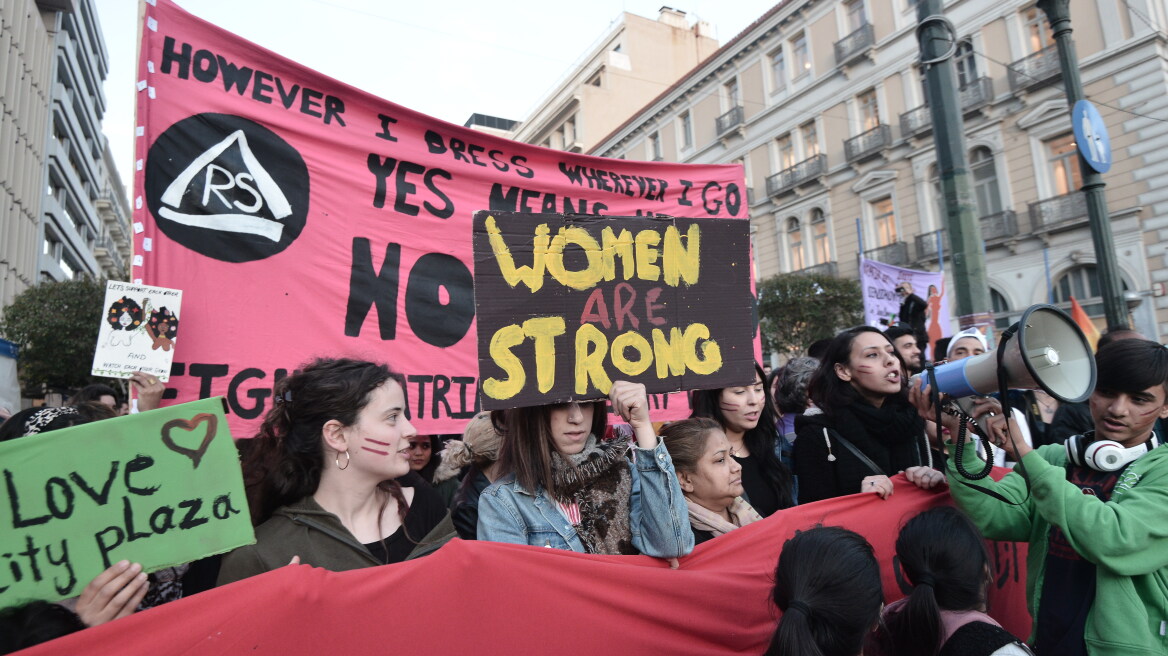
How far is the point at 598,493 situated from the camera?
85.7 inches

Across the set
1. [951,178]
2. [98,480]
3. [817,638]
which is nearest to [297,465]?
[98,480]

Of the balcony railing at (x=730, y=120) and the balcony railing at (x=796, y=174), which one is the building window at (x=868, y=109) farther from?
the balcony railing at (x=730, y=120)

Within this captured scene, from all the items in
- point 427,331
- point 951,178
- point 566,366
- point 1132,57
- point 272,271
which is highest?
point 1132,57

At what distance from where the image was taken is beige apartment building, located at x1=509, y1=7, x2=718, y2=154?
36.1m

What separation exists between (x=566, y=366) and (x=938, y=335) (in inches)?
260

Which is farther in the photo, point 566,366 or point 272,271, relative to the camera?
point 272,271

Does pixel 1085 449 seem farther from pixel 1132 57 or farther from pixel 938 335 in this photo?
pixel 1132 57

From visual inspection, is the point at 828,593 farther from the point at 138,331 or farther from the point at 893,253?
the point at 893,253

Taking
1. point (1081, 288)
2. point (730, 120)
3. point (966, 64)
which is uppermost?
point (730, 120)

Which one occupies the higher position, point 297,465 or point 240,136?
point 240,136

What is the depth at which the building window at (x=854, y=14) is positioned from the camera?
22344 mm

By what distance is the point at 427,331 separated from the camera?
325 cm

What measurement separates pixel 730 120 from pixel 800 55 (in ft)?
11.1

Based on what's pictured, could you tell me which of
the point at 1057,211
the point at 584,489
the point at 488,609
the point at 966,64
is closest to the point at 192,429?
the point at 488,609
